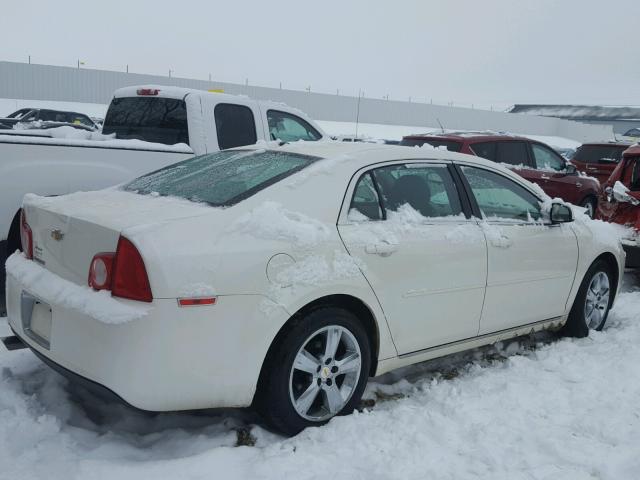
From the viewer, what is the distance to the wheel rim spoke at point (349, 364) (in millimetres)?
3451

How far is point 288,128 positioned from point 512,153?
4.28 m

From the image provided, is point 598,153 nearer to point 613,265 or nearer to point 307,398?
point 613,265

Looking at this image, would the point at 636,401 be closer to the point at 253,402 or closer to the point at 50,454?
the point at 253,402

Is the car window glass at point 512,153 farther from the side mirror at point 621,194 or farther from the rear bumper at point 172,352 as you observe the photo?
the rear bumper at point 172,352

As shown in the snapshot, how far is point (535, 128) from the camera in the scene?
152 feet

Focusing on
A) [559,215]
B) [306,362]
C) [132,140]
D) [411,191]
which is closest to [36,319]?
[306,362]

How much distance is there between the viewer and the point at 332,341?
11.1 ft

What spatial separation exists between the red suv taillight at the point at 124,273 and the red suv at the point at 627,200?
6.07 meters

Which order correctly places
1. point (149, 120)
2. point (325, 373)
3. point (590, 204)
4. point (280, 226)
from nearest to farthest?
point (280, 226)
point (325, 373)
point (149, 120)
point (590, 204)

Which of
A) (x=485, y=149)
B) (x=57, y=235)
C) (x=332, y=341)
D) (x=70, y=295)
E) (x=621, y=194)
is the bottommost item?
(x=332, y=341)

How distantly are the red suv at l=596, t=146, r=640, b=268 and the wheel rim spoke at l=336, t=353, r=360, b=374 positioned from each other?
4.90 metres

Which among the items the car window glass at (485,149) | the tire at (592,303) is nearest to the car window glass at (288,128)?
the car window glass at (485,149)

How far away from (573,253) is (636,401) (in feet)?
4.46

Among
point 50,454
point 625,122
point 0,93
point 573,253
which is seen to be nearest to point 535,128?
point 625,122
